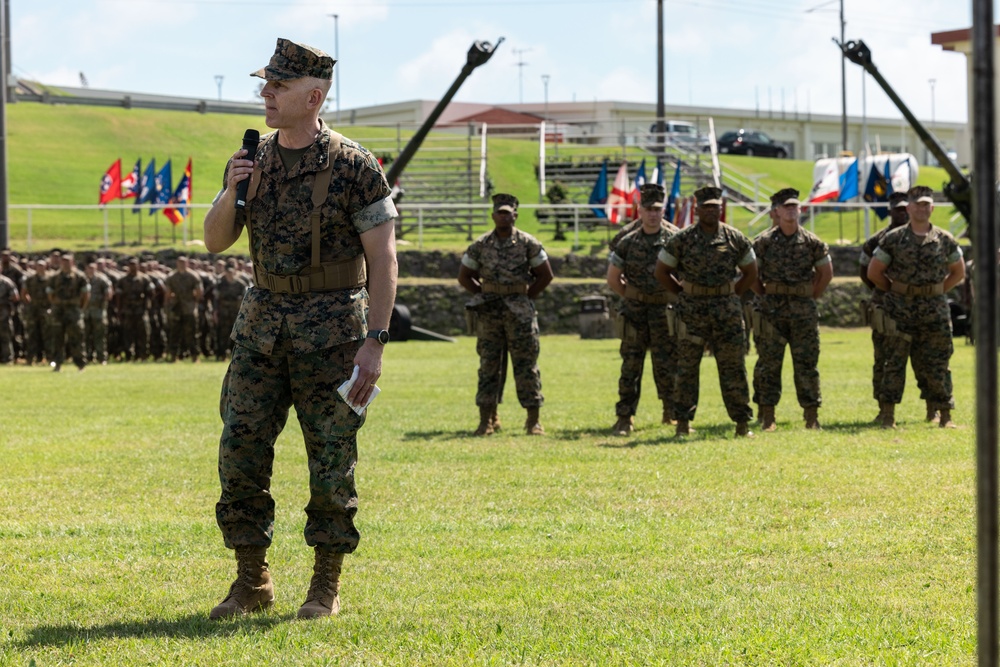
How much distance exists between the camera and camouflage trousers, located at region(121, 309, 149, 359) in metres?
28.3

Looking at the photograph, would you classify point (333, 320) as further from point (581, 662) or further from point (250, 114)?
point (250, 114)

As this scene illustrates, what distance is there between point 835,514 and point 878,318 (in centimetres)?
552

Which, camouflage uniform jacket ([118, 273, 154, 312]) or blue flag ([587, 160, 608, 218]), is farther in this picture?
blue flag ([587, 160, 608, 218])

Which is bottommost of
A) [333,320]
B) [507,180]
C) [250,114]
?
[333,320]

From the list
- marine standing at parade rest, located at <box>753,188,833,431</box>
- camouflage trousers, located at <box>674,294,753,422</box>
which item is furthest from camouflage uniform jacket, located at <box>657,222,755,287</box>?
marine standing at parade rest, located at <box>753,188,833,431</box>

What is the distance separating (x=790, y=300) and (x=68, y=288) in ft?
46.3

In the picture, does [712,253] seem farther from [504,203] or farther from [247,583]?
[247,583]

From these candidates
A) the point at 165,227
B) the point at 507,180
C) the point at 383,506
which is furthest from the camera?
the point at 507,180

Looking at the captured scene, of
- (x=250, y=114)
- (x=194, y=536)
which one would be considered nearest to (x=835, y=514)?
(x=194, y=536)

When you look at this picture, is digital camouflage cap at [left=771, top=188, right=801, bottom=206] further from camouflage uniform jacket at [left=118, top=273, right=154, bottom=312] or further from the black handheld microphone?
camouflage uniform jacket at [left=118, top=273, right=154, bottom=312]

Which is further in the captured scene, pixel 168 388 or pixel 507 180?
pixel 507 180

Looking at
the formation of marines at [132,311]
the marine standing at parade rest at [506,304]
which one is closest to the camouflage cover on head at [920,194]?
the marine standing at parade rest at [506,304]

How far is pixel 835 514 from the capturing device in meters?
8.47

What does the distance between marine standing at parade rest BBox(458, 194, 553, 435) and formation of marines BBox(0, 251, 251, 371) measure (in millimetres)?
12661
